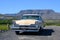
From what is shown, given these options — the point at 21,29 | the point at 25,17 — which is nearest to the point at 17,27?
the point at 21,29

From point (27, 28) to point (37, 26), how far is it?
841mm

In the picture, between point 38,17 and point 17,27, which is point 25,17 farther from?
point 17,27

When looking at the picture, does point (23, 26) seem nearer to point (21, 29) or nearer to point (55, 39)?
point (21, 29)

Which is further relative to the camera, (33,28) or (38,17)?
(38,17)

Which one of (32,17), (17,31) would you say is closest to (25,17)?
(32,17)

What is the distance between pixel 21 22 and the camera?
18.3m

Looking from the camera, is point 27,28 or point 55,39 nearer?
point 55,39

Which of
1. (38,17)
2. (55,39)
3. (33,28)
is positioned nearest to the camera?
(55,39)

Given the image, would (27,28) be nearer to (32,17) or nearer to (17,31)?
(17,31)

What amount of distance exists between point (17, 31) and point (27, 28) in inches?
52.5

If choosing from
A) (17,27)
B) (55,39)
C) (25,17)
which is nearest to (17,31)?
(17,27)

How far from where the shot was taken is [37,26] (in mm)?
18109

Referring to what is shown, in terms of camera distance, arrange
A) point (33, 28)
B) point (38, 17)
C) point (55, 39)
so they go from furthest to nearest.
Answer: point (38, 17)
point (33, 28)
point (55, 39)

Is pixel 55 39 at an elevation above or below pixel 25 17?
below
